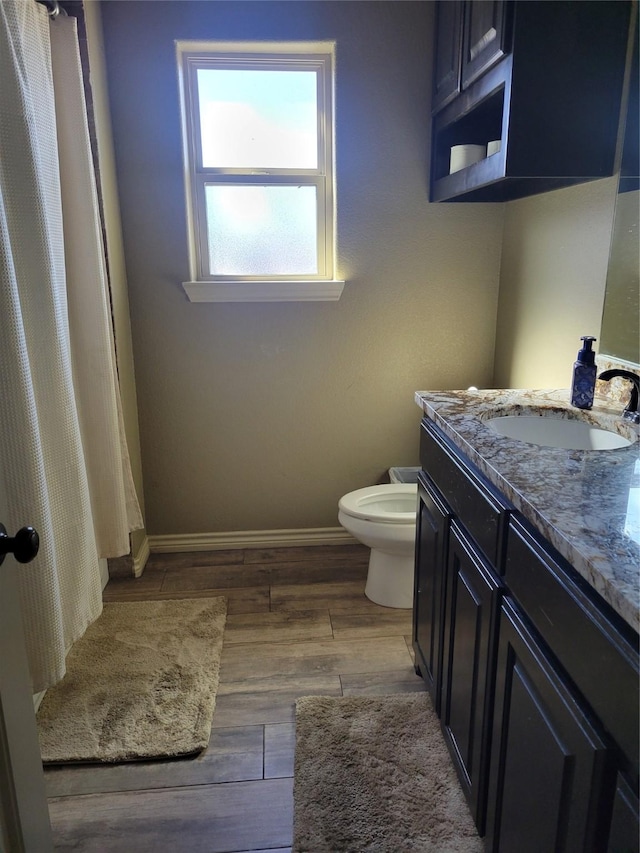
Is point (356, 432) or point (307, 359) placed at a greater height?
point (307, 359)

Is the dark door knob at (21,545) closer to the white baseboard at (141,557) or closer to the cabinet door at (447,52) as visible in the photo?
the white baseboard at (141,557)

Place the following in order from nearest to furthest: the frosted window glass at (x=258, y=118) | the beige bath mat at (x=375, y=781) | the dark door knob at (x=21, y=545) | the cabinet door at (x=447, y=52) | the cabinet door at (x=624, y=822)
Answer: the cabinet door at (x=624, y=822), the dark door knob at (x=21, y=545), the beige bath mat at (x=375, y=781), the cabinet door at (x=447, y=52), the frosted window glass at (x=258, y=118)

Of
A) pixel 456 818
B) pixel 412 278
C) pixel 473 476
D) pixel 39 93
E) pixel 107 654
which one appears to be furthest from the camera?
pixel 412 278

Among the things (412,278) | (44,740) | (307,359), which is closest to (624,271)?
(412,278)

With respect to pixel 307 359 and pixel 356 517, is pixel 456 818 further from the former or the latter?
pixel 307 359

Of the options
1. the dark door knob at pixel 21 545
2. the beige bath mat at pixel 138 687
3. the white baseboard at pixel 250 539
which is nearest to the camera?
the dark door knob at pixel 21 545

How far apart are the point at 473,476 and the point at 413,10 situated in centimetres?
215

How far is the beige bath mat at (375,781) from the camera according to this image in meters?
1.44

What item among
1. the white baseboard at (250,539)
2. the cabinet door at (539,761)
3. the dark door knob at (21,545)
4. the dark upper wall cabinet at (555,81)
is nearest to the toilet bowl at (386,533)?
the white baseboard at (250,539)

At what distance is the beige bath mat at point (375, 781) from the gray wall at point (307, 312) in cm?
126

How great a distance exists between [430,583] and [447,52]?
199 cm

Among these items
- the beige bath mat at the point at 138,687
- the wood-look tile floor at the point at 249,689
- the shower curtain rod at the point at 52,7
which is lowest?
the wood-look tile floor at the point at 249,689

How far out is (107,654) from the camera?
2154 mm

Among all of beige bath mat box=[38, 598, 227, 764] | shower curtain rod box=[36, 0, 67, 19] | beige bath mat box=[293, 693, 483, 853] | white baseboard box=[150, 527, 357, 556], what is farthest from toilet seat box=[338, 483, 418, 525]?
shower curtain rod box=[36, 0, 67, 19]
